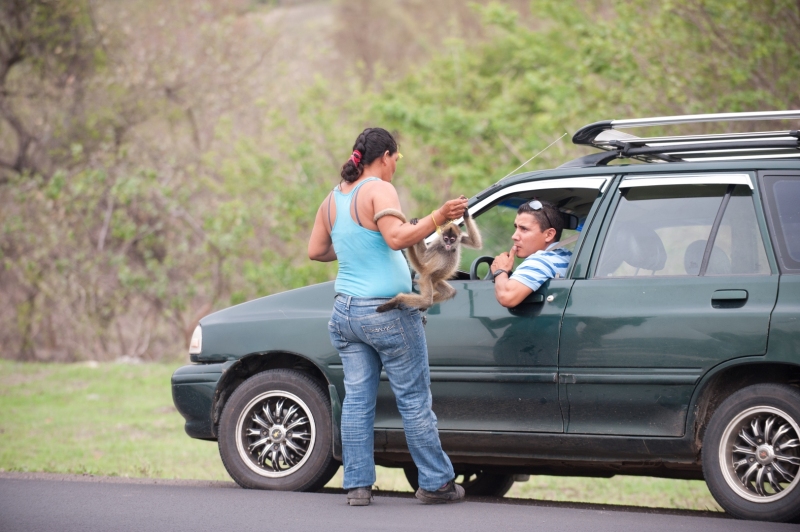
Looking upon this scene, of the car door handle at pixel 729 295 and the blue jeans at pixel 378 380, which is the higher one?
the car door handle at pixel 729 295

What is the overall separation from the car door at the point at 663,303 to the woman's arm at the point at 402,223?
3.10 ft

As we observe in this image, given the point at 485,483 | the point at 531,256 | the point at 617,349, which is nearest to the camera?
the point at 617,349

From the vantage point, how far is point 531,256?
5789mm

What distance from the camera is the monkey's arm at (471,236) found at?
5605 mm

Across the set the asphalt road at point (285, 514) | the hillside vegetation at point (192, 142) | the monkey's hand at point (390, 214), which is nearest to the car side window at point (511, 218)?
the monkey's hand at point (390, 214)

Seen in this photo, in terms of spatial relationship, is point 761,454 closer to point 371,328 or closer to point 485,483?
point 371,328

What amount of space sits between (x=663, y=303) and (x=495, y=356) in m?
0.95

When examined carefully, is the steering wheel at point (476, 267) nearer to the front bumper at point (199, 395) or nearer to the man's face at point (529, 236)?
the man's face at point (529, 236)

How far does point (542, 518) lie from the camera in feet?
17.6

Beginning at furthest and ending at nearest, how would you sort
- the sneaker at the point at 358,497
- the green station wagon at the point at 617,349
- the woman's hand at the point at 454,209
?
the sneaker at the point at 358,497 < the green station wagon at the point at 617,349 < the woman's hand at the point at 454,209

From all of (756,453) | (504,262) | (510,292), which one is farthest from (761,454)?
(504,262)

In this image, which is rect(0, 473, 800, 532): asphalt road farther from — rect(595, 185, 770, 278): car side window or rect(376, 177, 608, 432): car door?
rect(595, 185, 770, 278): car side window

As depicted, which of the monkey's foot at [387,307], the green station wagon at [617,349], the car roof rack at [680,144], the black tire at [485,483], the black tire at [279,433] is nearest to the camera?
the green station wagon at [617,349]

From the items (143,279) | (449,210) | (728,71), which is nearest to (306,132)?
(143,279)
